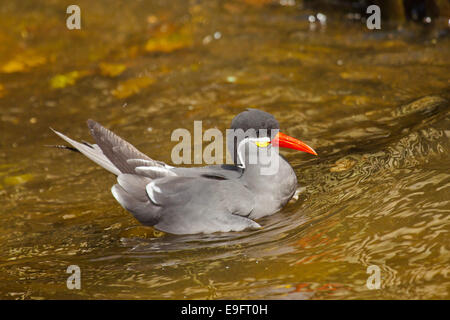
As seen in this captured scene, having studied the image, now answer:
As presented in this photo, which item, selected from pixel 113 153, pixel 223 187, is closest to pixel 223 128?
pixel 113 153

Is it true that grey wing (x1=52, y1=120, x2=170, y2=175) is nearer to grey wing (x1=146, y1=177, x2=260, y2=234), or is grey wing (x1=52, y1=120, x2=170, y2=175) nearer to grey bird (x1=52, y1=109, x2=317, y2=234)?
grey bird (x1=52, y1=109, x2=317, y2=234)

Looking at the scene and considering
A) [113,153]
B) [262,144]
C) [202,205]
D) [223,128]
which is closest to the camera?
[202,205]

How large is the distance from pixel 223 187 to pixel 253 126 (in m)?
0.51

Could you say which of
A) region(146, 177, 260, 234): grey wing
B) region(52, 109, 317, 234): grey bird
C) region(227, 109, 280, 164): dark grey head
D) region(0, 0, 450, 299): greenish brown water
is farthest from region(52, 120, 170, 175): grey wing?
region(227, 109, 280, 164): dark grey head

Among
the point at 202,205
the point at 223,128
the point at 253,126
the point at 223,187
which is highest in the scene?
the point at 223,128

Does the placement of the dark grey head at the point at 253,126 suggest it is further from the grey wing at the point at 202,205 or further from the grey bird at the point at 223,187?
the grey wing at the point at 202,205

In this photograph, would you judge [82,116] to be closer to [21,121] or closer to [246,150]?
[21,121]

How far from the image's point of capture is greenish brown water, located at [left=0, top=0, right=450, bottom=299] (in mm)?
3854

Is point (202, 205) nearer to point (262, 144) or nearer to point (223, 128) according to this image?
point (262, 144)

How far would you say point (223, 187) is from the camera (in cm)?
460

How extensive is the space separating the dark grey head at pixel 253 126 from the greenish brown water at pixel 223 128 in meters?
0.60

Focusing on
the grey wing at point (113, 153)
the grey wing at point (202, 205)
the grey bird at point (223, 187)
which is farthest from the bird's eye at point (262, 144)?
the grey wing at point (113, 153)

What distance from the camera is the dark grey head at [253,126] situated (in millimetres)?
4660
